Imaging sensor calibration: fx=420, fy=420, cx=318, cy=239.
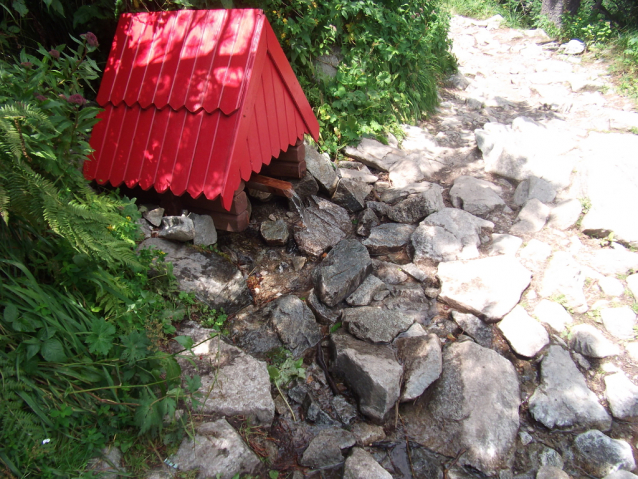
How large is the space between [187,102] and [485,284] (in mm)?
3008

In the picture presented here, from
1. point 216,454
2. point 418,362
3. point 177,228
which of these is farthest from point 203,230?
point 418,362

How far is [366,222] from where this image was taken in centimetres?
477

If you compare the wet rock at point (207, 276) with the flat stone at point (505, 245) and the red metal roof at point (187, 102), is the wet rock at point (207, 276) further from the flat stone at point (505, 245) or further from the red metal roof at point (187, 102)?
the flat stone at point (505, 245)

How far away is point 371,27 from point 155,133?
461cm

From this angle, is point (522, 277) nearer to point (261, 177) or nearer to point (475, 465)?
point (475, 465)

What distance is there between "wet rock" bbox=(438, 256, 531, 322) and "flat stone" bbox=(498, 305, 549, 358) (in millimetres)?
82

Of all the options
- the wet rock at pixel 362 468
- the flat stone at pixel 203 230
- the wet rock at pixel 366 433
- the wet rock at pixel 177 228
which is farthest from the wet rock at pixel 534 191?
the wet rock at pixel 177 228

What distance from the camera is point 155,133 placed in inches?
133

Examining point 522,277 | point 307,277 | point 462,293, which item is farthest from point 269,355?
point 522,277

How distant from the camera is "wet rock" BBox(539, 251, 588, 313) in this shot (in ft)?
12.5

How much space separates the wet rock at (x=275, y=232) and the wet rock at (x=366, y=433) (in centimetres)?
197

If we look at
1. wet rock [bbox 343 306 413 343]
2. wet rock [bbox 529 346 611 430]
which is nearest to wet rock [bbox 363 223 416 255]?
wet rock [bbox 343 306 413 343]

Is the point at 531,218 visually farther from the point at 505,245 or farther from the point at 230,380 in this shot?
the point at 230,380

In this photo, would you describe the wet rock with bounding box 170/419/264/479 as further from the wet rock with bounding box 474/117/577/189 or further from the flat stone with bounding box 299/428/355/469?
the wet rock with bounding box 474/117/577/189
